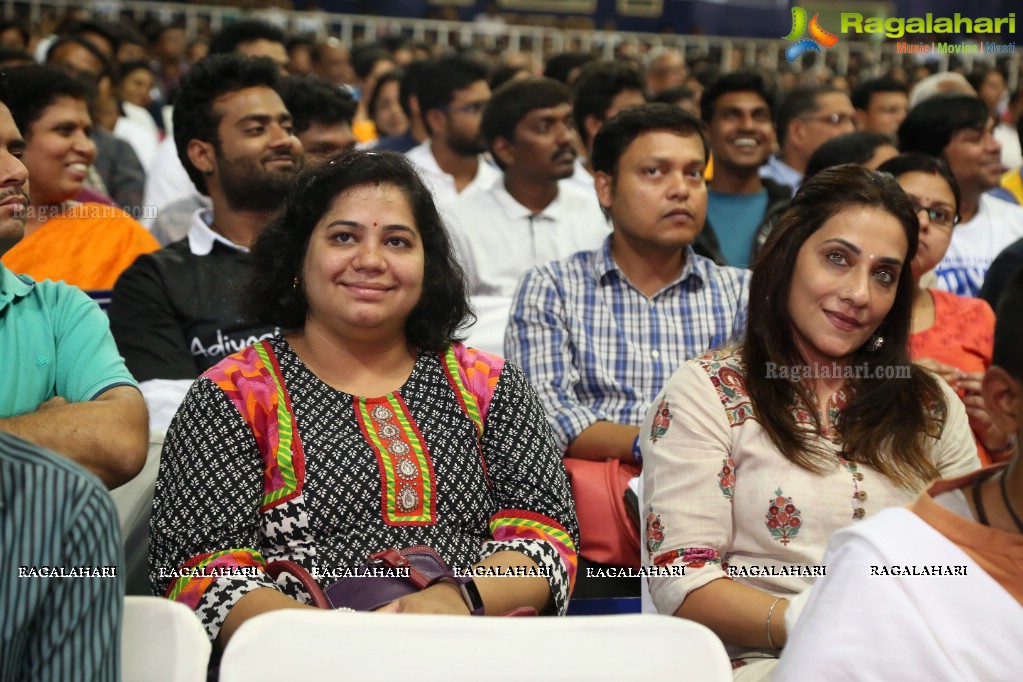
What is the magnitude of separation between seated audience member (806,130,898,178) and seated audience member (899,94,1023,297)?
0.63 m

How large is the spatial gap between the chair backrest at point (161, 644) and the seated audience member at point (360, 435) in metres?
0.37

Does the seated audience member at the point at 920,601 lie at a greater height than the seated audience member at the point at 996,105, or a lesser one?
lesser

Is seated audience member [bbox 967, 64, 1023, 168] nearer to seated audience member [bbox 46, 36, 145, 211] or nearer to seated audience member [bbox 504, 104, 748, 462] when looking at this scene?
seated audience member [bbox 504, 104, 748, 462]

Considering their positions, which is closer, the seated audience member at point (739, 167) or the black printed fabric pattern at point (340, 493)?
the black printed fabric pattern at point (340, 493)

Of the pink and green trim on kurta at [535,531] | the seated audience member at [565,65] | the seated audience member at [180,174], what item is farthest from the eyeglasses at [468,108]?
the pink and green trim on kurta at [535,531]

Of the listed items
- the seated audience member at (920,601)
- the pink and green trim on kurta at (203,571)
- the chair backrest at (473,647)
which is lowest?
the pink and green trim on kurta at (203,571)

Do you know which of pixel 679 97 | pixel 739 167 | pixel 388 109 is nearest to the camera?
pixel 739 167

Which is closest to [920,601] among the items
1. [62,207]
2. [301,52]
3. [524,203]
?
[62,207]

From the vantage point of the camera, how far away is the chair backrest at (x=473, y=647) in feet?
4.18

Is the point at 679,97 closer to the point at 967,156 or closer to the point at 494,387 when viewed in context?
the point at 967,156

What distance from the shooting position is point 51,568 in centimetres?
110

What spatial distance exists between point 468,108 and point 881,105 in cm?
197

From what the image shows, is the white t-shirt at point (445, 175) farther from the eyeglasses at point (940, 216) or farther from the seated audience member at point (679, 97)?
the eyeglasses at point (940, 216)

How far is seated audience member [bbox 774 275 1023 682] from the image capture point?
3.53 ft
